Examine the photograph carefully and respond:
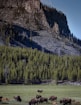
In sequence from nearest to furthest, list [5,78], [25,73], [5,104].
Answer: [5,104], [5,78], [25,73]

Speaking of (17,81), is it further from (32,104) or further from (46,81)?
(32,104)

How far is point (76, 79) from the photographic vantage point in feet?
615

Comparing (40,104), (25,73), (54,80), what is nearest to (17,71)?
(25,73)

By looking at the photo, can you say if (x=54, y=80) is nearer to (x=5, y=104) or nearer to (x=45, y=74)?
(x=45, y=74)

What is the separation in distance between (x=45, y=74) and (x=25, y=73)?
52.1 feet

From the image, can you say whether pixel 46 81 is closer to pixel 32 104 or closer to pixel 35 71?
pixel 35 71

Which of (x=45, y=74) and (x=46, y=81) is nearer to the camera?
(x=46, y=81)

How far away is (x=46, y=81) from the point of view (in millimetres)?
184500

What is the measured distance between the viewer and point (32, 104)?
5050 centimetres

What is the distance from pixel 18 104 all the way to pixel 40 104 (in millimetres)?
3372

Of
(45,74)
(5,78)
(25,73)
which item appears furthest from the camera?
(45,74)

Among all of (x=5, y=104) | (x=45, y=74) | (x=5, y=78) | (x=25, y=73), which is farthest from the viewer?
(x=45, y=74)

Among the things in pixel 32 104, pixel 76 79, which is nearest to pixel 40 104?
pixel 32 104

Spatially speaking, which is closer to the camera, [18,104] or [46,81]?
[18,104]
